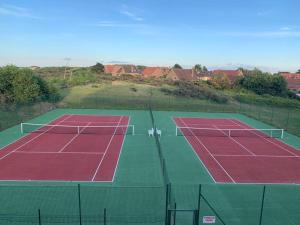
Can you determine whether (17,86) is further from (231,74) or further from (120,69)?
(120,69)

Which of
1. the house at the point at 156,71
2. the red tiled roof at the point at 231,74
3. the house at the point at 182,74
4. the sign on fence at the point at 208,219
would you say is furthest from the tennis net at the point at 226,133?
the house at the point at 156,71

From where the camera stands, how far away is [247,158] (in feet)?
55.1

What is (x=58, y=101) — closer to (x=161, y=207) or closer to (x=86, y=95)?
(x=86, y=95)

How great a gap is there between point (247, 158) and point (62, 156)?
31.8 feet

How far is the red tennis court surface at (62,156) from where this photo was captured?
13.4 m

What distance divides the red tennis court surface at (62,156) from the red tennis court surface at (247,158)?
4828 millimetres

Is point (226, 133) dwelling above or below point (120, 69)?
below

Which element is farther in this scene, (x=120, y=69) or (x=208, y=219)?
(x=120, y=69)

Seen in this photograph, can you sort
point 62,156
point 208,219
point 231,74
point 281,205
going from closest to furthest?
point 208,219
point 281,205
point 62,156
point 231,74

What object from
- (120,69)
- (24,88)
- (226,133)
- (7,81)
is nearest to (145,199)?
(226,133)

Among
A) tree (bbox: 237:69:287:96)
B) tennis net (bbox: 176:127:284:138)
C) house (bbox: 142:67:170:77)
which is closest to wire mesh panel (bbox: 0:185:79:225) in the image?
tennis net (bbox: 176:127:284:138)

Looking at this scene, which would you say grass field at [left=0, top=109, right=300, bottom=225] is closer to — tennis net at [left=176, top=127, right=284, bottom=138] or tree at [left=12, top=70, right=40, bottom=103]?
tennis net at [left=176, top=127, right=284, bottom=138]

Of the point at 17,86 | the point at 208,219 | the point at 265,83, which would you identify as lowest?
the point at 208,219

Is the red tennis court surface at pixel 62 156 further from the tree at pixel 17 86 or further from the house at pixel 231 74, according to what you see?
the house at pixel 231 74
